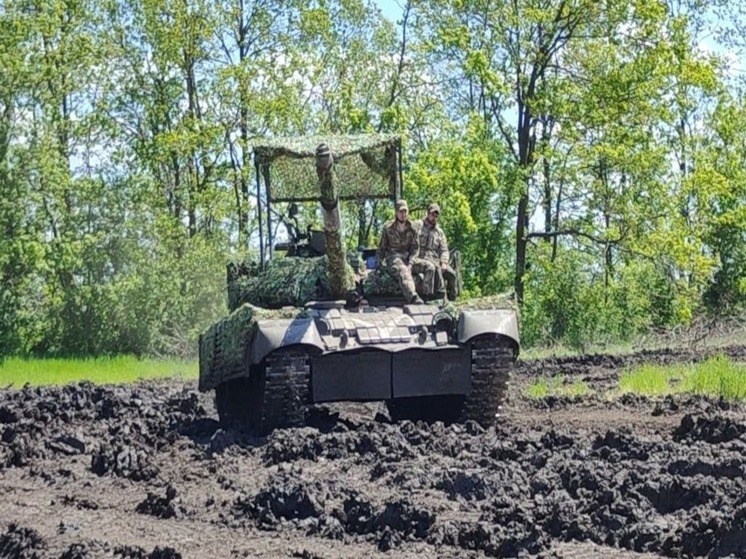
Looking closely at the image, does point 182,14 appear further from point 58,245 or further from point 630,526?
point 630,526

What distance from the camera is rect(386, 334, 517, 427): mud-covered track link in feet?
50.1

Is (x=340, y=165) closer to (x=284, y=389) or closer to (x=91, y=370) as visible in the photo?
(x=284, y=389)

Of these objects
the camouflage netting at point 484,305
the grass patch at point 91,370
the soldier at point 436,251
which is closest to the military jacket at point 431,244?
the soldier at point 436,251

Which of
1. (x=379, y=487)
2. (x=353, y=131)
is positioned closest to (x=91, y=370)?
(x=353, y=131)

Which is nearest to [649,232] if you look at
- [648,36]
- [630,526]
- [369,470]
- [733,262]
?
[648,36]

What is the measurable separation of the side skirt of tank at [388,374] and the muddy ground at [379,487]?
0.38 m

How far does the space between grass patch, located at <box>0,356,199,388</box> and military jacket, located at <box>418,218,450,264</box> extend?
11.8 metres

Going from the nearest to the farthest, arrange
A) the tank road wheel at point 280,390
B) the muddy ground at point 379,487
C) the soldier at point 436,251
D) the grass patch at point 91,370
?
1. the muddy ground at point 379,487
2. the tank road wheel at point 280,390
3. the soldier at point 436,251
4. the grass patch at point 91,370

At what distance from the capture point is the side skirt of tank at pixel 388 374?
15.0 metres

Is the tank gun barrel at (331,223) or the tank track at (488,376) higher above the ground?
the tank gun barrel at (331,223)

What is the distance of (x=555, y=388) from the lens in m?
21.0

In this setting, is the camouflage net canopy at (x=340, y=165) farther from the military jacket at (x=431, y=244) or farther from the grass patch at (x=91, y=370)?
the grass patch at (x=91, y=370)

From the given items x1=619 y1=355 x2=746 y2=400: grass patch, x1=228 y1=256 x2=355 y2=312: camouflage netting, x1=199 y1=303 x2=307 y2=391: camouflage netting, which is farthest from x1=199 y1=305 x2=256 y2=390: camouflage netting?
x1=619 y1=355 x2=746 y2=400: grass patch

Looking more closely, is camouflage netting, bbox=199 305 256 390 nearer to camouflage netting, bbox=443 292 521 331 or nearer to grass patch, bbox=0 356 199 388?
camouflage netting, bbox=443 292 521 331
